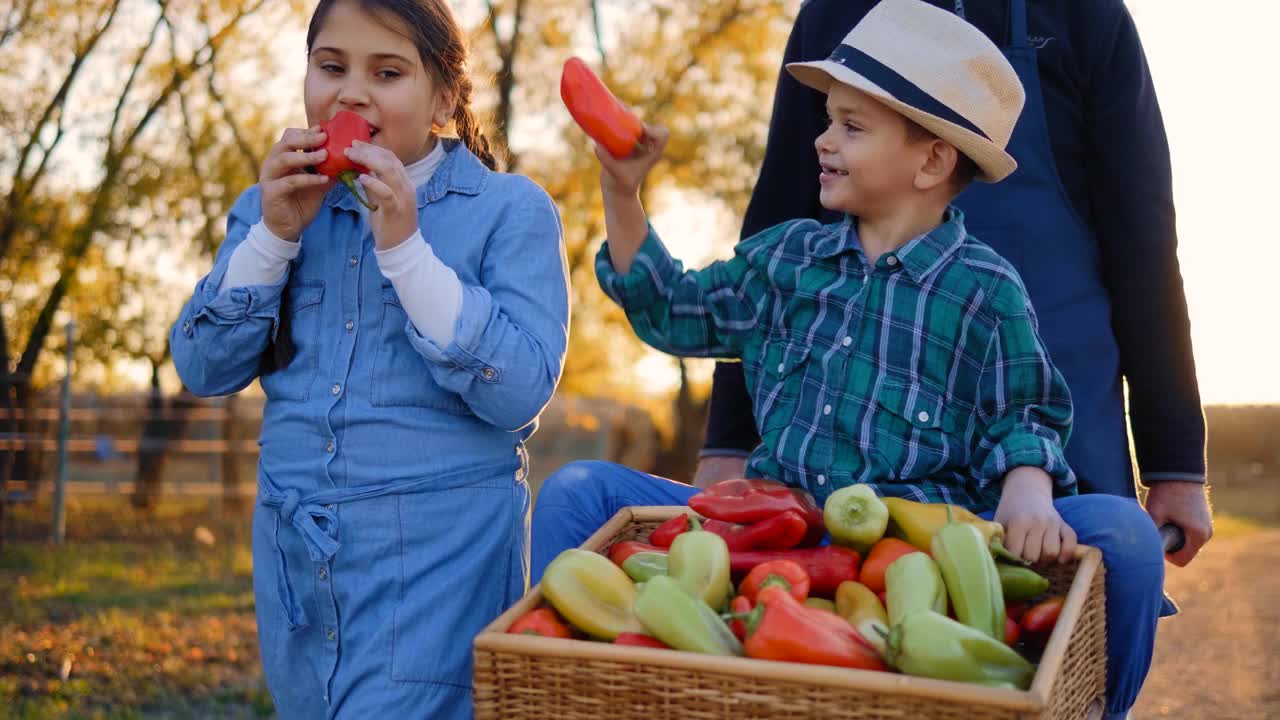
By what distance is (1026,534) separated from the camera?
6.78 ft

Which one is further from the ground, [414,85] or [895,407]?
[414,85]

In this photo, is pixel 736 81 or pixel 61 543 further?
pixel 736 81

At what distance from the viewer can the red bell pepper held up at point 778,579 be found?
1891 millimetres

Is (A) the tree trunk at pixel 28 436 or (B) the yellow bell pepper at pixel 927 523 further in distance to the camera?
(A) the tree trunk at pixel 28 436

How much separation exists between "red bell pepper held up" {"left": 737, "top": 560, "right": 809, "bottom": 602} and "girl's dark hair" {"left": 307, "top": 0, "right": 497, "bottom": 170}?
3.79 feet

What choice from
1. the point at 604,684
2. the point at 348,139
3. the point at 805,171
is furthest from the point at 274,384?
the point at 805,171

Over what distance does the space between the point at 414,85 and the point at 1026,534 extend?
1.32 meters

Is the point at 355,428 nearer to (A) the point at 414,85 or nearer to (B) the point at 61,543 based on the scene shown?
(A) the point at 414,85

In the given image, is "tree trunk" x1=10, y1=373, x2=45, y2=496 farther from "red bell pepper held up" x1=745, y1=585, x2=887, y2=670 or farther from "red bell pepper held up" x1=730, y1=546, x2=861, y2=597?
"red bell pepper held up" x1=745, y1=585, x2=887, y2=670

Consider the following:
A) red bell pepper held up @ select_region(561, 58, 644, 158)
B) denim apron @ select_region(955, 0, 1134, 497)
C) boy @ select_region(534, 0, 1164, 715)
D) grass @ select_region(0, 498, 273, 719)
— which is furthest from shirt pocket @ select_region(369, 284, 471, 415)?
grass @ select_region(0, 498, 273, 719)

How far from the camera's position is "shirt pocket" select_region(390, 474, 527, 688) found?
237 cm

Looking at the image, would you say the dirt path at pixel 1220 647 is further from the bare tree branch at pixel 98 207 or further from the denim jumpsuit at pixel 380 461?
the bare tree branch at pixel 98 207

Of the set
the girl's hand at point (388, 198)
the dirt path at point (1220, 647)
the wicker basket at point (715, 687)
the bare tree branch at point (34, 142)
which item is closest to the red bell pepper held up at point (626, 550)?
the wicker basket at point (715, 687)

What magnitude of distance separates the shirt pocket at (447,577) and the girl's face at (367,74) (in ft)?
2.17
